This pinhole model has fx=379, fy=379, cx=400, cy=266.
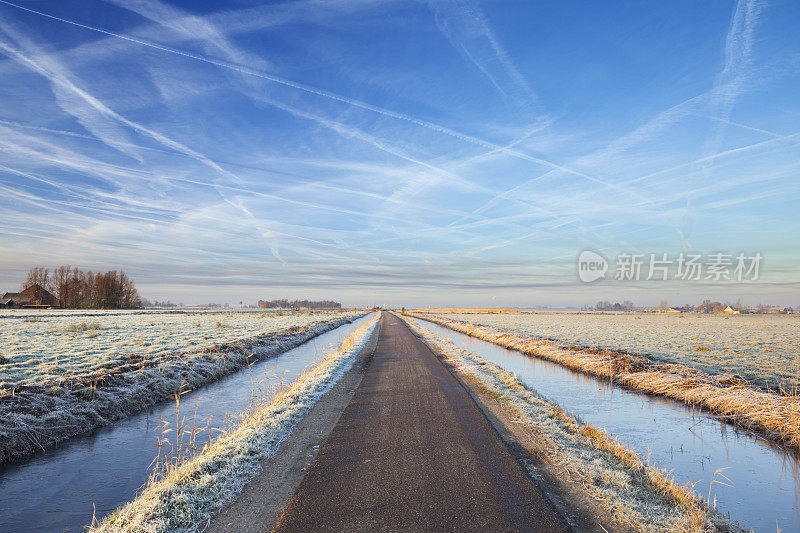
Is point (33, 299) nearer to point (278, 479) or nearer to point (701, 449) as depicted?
point (278, 479)

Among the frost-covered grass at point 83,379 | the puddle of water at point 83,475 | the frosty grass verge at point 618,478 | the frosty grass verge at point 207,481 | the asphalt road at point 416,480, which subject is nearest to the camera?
the asphalt road at point 416,480

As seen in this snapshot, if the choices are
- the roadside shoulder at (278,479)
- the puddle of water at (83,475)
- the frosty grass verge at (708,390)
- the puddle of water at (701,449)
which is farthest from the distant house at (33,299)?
the puddle of water at (701,449)

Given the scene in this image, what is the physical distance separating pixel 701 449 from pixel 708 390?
6025 millimetres

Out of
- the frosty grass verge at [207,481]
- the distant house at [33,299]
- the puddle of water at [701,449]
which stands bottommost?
the distant house at [33,299]

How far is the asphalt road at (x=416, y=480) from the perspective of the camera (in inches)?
203

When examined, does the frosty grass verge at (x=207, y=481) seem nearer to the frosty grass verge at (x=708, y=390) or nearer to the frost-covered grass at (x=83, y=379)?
the frost-covered grass at (x=83, y=379)

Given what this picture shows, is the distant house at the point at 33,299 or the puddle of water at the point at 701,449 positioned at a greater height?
the puddle of water at the point at 701,449

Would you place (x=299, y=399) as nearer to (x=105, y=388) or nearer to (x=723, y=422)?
(x=105, y=388)

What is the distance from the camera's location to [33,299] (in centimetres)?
10938

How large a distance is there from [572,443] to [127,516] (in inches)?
335

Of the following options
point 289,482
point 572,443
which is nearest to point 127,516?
point 289,482

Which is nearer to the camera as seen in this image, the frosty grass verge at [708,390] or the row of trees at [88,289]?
the frosty grass verge at [708,390]

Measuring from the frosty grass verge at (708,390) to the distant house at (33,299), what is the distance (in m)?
139

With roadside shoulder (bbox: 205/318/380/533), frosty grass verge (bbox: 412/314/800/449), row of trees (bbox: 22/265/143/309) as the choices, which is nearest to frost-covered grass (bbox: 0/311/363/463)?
roadside shoulder (bbox: 205/318/380/533)
